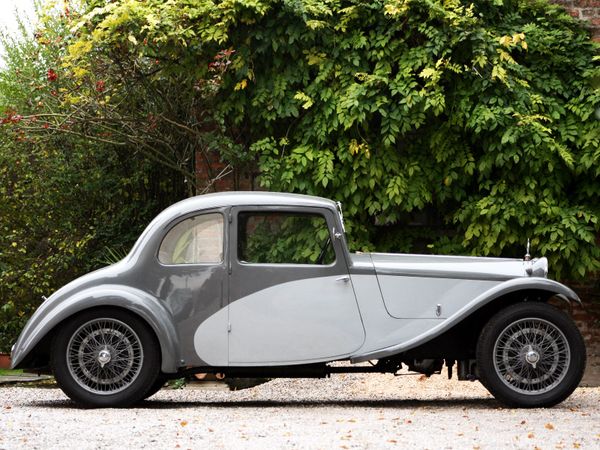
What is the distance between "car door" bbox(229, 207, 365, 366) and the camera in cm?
774

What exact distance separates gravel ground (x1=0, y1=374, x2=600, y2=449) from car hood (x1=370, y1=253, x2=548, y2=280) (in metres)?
1.00

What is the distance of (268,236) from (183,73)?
3.82 meters

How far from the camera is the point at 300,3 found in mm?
10508

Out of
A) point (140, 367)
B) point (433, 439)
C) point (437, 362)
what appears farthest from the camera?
point (437, 362)

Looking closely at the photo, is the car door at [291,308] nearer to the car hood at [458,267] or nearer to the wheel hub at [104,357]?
the car hood at [458,267]

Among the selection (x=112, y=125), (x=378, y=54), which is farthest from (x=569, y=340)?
(x=112, y=125)

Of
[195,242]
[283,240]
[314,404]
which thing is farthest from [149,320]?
[314,404]

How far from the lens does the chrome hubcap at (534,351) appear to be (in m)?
7.75

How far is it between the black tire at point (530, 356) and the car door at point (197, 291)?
1919mm

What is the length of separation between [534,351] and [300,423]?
74.7 inches

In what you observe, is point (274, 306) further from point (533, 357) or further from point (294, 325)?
point (533, 357)

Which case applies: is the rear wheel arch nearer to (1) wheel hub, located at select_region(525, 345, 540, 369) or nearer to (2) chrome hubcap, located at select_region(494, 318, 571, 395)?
(2) chrome hubcap, located at select_region(494, 318, 571, 395)

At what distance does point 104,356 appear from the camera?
7688mm

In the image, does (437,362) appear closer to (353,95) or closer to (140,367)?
(140,367)
